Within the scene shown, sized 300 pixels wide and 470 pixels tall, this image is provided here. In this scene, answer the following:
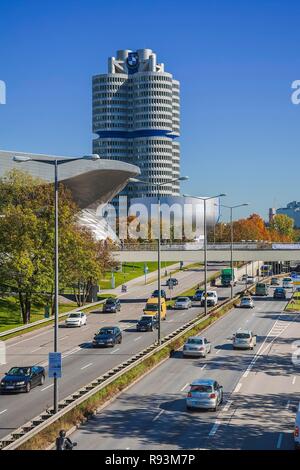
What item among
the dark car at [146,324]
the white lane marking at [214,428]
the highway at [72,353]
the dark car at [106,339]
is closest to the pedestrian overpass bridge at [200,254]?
the highway at [72,353]

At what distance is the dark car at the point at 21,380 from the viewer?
37156mm

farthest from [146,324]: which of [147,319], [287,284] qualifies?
[287,284]

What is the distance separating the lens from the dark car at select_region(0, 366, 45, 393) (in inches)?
1463

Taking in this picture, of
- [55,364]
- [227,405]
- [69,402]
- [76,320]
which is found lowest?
[227,405]

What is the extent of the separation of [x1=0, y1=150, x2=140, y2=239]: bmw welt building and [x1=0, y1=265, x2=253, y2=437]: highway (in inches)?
1287

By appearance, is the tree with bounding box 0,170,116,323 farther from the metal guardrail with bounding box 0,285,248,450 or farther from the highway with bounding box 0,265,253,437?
the metal guardrail with bounding box 0,285,248,450

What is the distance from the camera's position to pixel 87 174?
4715 inches

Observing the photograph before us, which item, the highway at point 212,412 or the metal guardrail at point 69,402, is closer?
the metal guardrail at point 69,402

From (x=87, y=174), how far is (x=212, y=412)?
8964 cm

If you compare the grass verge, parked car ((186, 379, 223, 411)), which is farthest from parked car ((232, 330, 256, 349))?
parked car ((186, 379, 223, 411))

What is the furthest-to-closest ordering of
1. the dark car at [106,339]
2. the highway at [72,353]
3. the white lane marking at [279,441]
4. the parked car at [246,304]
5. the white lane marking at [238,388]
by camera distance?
the parked car at [246,304]
the dark car at [106,339]
the white lane marking at [238,388]
the highway at [72,353]
the white lane marking at [279,441]

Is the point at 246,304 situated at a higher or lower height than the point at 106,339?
higher

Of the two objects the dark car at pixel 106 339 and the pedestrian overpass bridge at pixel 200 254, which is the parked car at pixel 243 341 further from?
the pedestrian overpass bridge at pixel 200 254

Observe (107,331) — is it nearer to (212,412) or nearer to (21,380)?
(21,380)
